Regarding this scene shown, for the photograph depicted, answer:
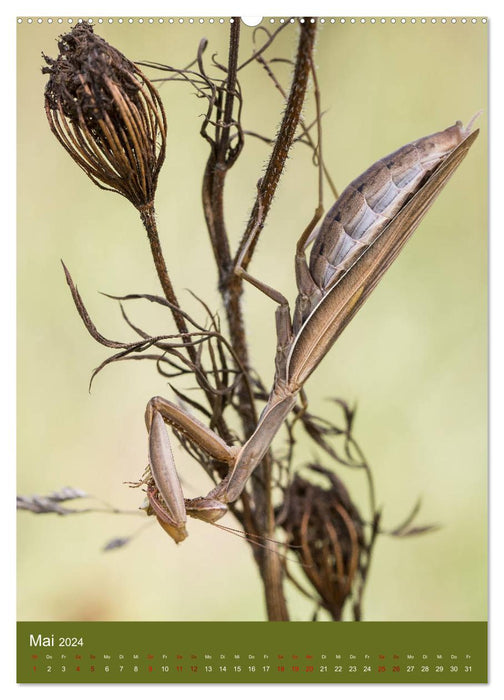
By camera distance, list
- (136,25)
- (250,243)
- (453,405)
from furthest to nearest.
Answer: (453,405) → (136,25) → (250,243)

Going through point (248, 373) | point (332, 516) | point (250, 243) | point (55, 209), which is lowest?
point (332, 516)

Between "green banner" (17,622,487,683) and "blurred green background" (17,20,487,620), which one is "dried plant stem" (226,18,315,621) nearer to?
"green banner" (17,622,487,683)

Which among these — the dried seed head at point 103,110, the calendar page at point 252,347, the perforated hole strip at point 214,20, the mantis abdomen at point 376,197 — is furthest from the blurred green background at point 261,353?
the dried seed head at point 103,110

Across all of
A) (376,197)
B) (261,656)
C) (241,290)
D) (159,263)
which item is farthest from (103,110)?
(261,656)

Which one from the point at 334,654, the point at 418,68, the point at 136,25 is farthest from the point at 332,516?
the point at 418,68

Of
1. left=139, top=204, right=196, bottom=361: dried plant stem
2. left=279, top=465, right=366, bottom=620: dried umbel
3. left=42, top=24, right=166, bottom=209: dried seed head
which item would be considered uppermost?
left=42, top=24, right=166, bottom=209: dried seed head

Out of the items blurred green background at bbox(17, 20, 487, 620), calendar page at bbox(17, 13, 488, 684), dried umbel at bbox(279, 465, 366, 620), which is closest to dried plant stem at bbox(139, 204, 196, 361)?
calendar page at bbox(17, 13, 488, 684)

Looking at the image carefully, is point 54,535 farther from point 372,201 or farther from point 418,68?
point 418,68
